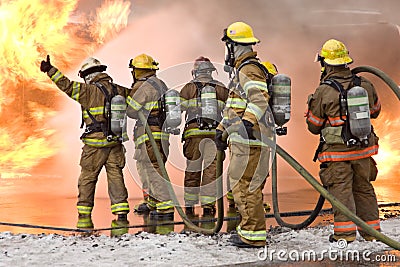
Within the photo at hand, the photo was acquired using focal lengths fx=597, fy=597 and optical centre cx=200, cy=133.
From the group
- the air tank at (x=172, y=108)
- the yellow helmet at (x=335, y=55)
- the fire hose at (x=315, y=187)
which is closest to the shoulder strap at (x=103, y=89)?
the fire hose at (x=315, y=187)

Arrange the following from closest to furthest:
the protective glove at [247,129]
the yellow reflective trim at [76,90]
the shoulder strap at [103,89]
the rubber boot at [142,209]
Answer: the protective glove at [247,129] → the yellow reflective trim at [76,90] → the shoulder strap at [103,89] → the rubber boot at [142,209]

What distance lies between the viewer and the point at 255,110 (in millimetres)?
4918

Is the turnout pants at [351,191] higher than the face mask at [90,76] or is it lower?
lower

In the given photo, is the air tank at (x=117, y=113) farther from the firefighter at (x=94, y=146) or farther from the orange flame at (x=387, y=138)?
the orange flame at (x=387, y=138)

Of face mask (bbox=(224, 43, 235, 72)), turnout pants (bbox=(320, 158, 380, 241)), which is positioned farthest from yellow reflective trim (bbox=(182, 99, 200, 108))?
turnout pants (bbox=(320, 158, 380, 241))

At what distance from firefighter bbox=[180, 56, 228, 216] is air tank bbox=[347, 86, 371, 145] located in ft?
7.09

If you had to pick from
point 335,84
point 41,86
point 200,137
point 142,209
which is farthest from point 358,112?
point 41,86

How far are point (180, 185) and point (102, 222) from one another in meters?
3.91

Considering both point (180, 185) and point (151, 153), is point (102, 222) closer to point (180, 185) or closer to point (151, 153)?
point (151, 153)

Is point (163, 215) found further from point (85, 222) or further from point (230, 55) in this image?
point (230, 55)

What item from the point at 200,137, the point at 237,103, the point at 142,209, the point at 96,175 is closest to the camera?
the point at 237,103

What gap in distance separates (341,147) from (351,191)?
39 centimetres

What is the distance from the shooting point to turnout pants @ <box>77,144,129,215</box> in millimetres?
6602

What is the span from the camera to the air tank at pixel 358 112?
16.2ft
